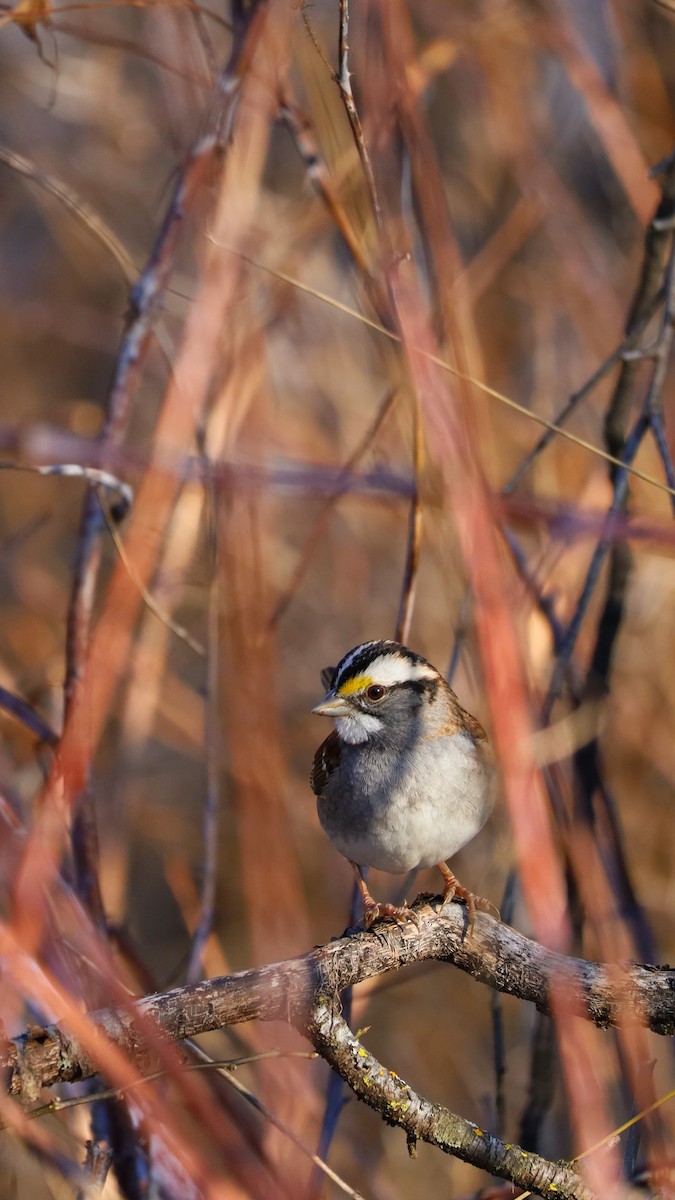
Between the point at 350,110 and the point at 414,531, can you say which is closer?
the point at 350,110

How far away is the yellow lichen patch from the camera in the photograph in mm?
3025

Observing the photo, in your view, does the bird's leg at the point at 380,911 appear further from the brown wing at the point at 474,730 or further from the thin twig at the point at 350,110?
the thin twig at the point at 350,110

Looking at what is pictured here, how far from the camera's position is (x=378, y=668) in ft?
9.87

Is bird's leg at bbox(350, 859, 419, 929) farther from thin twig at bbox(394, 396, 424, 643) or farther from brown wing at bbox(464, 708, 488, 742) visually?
thin twig at bbox(394, 396, 424, 643)

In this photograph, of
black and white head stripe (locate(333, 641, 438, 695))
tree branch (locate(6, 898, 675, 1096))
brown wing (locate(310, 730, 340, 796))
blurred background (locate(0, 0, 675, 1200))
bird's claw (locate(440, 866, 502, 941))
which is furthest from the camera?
brown wing (locate(310, 730, 340, 796))

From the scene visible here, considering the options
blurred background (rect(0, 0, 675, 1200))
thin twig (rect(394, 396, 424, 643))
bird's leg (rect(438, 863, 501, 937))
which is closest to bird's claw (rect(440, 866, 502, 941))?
bird's leg (rect(438, 863, 501, 937))

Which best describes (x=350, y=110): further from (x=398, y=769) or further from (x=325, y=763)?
(x=325, y=763)

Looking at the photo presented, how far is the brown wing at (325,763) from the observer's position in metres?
3.08

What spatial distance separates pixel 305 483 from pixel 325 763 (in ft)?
4.16

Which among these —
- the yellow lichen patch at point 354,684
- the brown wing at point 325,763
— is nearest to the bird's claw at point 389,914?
the brown wing at point 325,763

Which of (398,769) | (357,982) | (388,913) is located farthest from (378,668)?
(357,982)

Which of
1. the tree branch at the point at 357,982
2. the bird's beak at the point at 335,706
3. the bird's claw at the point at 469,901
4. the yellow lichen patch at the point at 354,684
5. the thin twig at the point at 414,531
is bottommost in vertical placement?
the tree branch at the point at 357,982

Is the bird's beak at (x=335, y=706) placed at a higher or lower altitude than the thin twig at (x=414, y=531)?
lower

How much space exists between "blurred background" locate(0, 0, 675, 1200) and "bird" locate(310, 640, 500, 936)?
0.19m
